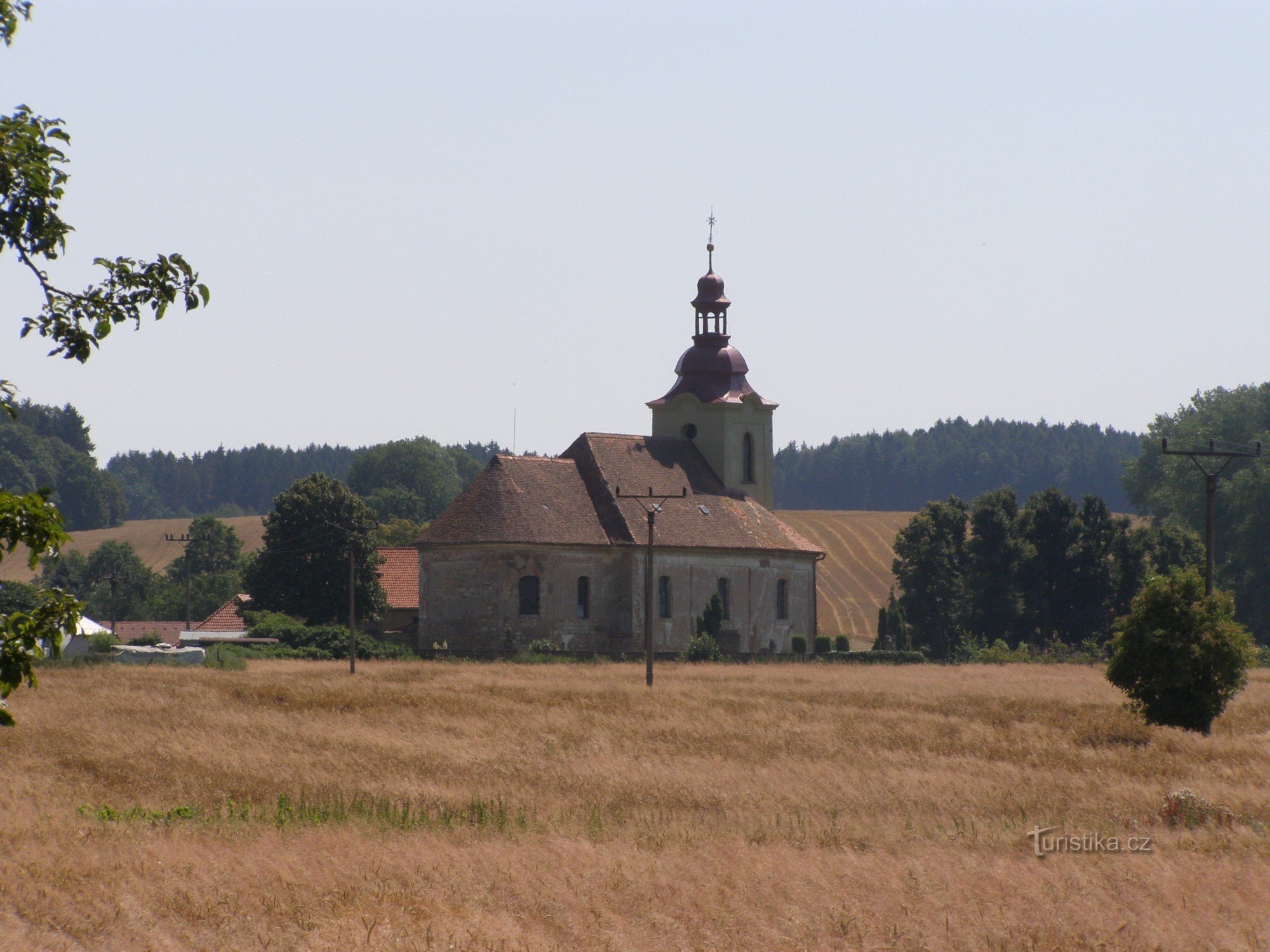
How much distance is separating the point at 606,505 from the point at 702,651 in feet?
25.2

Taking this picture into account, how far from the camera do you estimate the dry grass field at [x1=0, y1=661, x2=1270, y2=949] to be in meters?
12.6

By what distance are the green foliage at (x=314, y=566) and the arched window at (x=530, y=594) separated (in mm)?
10601

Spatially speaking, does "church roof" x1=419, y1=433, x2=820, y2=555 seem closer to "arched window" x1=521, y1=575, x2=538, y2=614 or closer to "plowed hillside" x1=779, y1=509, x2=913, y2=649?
"arched window" x1=521, y1=575, x2=538, y2=614

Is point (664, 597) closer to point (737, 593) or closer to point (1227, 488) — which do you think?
point (737, 593)

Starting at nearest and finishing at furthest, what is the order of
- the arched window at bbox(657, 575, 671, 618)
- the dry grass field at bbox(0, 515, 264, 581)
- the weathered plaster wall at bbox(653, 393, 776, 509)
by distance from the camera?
the arched window at bbox(657, 575, 671, 618) → the weathered plaster wall at bbox(653, 393, 776, 509) → the dry grass field at bbox(0, 515, 264, 581)

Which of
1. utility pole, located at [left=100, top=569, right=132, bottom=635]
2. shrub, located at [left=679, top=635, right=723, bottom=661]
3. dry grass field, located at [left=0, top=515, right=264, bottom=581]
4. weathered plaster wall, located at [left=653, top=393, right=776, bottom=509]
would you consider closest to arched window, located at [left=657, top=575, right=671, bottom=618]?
shrub, located at [left=679, top=635, right=723, bottom=661]

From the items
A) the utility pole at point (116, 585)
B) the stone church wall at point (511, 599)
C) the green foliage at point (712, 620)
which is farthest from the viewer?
the utility pole at point (116, 585)

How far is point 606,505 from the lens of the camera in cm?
6372

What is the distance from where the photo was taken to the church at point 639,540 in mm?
60312

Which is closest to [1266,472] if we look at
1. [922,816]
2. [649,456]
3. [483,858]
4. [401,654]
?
[649,456]

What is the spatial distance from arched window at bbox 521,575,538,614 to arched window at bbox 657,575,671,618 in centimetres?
532

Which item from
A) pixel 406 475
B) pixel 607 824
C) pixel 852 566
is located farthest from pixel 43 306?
pixel 406 475

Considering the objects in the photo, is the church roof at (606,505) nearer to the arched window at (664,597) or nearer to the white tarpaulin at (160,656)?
the arched window at (664,597)

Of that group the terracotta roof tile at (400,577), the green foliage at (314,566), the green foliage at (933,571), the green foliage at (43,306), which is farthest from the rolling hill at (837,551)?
the green foliage at (43,306)
